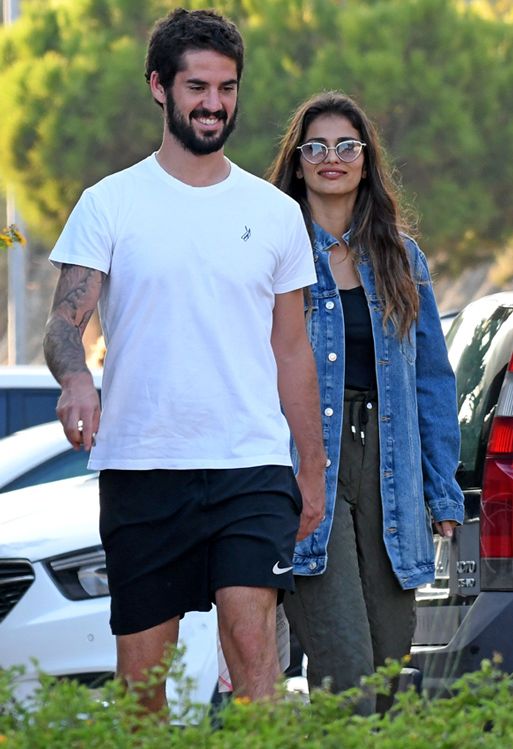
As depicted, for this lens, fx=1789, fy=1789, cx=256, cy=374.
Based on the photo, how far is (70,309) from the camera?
4188 mm

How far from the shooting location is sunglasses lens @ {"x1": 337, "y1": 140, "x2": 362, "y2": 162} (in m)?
4.91

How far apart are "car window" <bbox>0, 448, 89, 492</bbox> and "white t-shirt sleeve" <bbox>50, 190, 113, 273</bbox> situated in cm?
356

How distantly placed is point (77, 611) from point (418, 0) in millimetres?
25622

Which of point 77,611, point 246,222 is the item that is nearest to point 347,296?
point 246,222

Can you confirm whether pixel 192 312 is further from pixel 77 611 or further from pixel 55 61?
pixel 55 61

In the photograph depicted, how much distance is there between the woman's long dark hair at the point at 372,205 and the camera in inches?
189

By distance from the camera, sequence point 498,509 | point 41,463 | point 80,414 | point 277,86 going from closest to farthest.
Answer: point 80,414
point 498,509
point 41,463
point 277,86

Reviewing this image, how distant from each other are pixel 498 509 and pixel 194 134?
1352mm

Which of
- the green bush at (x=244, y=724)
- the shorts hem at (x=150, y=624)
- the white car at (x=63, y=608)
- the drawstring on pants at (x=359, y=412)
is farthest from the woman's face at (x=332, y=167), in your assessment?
the green bush at (x=244, y=724)

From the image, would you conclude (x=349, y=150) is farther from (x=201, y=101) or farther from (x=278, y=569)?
(x=278, y=569)

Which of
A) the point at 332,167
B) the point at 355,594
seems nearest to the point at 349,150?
the point at 332,167

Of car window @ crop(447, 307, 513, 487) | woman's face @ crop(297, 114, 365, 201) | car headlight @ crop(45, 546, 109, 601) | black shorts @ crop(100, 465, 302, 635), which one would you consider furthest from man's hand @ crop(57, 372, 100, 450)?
car headlight @ crop(45, 546, 109, 601)

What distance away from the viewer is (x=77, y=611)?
6.18 meters

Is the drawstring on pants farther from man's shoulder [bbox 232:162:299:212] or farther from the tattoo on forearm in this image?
the tattoo on forearm
